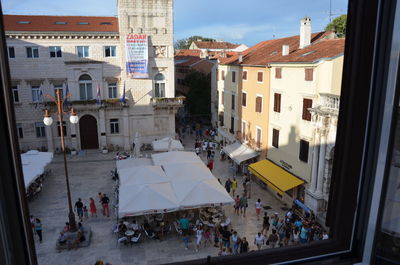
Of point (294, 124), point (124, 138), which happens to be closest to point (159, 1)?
point (124, 138)

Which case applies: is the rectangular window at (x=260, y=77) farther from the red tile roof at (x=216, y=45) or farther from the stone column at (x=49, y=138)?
the red tile roof at (x=216, y=45)

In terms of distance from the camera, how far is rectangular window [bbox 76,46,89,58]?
27.4 metres

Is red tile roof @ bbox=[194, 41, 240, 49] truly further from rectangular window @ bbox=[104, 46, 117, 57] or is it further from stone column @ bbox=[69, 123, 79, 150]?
stone column @ bbox=[69, 123, 79, 150]

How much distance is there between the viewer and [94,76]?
91.5 feet

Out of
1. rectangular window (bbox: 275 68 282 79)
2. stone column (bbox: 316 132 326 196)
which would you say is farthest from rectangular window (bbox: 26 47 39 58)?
stone column (bbox: 316 132 326 196)

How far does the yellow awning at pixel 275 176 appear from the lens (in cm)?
1636

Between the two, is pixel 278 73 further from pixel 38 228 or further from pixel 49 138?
pixel 49 138

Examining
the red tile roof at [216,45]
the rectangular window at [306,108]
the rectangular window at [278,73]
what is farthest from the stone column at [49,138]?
the red tile roof at [216,45]

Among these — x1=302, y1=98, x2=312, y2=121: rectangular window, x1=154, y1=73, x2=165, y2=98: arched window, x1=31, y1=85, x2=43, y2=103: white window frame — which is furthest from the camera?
x1=154, y1=73, x2=165, y2=98: arched window

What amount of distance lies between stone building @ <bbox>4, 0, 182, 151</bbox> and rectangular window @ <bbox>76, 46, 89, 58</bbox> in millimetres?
81

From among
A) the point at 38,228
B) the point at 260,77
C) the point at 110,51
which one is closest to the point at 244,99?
the point at 260,77

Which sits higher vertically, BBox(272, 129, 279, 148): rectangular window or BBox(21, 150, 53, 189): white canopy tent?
BBox(272, 129, 279, 148): rectangular window

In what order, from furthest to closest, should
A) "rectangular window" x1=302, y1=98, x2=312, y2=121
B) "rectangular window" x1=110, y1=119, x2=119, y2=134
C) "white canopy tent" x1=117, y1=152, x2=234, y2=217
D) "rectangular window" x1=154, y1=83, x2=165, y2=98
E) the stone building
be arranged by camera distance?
"rectangular window" x1=154, y1=83, x2=165, y2=98, "rectangular window" x1=110, y1=119, x2=119, y2=134, the stone building, "rectangular window" x1=302, y1=98, x2=312, y2=121, "white canopy tent" x1=117, y1=152, x2=234, y2=217

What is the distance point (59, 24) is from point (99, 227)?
20491 mm
